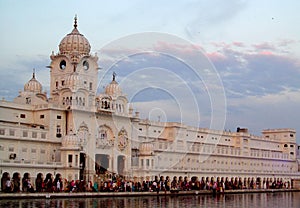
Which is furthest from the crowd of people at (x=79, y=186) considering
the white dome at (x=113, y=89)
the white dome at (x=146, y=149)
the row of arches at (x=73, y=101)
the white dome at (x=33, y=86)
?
the white dome at (x=33, y=86)

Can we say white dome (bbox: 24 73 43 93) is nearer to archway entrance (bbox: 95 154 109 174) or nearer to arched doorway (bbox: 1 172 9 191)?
archway entrance (bbox: 95 154 109 174)

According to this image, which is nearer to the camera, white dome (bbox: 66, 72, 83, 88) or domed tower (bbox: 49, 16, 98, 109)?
white dome (bbox: 66, 72, 83, 88)

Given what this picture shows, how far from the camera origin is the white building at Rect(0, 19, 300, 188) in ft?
184

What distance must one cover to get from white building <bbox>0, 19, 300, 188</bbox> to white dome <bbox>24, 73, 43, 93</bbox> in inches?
4.9

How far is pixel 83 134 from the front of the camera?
2400 inches

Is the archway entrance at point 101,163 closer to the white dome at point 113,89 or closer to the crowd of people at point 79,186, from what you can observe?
the crowd of people at point 79,186

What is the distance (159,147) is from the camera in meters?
75.6

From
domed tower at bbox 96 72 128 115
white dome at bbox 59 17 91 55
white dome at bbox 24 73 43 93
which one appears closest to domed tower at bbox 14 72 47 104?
white dome at bbox 24 73 43 93

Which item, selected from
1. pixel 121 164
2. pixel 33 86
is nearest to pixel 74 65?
pixel 33 86

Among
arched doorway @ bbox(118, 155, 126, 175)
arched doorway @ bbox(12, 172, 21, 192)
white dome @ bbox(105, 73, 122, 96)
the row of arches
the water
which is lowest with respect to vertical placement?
the water

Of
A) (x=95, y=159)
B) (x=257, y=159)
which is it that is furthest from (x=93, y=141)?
(x=257, y=159)

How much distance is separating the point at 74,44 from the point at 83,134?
40.9 feet

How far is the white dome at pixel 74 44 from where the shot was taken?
66875 millimetres

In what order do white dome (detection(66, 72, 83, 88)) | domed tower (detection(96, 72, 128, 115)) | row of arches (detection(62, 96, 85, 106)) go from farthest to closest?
domed tower (detection(96, 72, 128, 115)) < white dome (detection(66, 72, 83, 88)) < row of arches (detection(62, 96, 85, 106))
